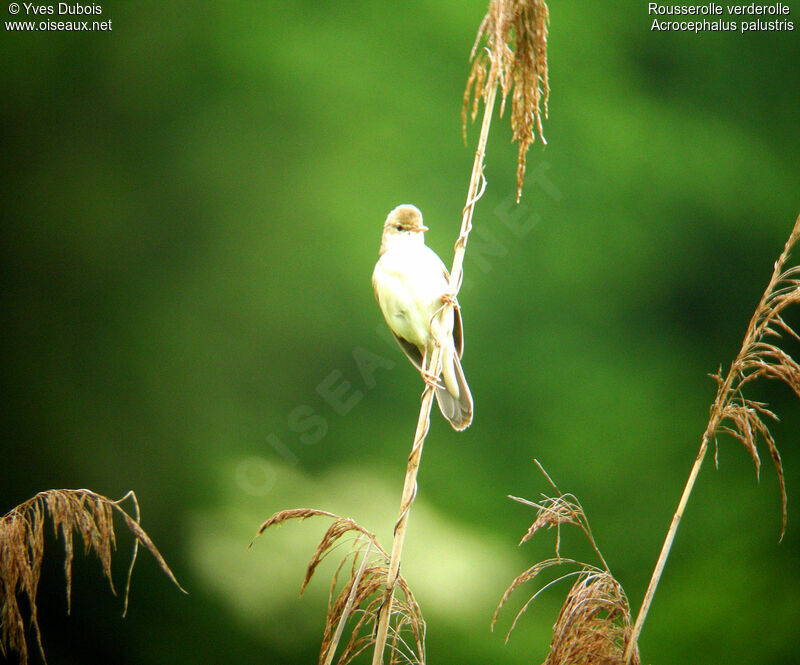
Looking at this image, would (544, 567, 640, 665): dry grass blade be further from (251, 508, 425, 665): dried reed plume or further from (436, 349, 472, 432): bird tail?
(436, 349, 472, 432): bird tail

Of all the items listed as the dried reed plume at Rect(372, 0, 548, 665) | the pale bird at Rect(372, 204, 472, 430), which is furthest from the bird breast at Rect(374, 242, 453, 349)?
the dried reed plume at Rect(372, 0, 548, 665)

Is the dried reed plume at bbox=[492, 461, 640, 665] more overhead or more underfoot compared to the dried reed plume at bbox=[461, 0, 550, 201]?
more underfoot

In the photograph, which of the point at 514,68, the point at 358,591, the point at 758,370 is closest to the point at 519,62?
the point at 514,68

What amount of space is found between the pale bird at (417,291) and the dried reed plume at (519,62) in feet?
3.50

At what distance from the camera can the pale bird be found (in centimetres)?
234

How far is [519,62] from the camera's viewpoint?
124cm

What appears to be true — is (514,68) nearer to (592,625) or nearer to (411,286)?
(592,625)

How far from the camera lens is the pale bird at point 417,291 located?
2340mm

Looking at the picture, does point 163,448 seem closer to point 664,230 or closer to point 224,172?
point 224,172

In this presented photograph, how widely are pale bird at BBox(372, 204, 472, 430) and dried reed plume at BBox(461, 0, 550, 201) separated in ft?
3.50

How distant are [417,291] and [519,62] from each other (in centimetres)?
122

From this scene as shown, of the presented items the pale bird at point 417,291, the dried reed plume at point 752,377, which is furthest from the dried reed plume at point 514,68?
the pale bird at point 417,291

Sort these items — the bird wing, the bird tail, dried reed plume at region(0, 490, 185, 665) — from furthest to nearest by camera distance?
the bird wing → the bird tail → dried reed plume at region(0, 490, 185, 665)

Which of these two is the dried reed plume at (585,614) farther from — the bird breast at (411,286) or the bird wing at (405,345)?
the bird wing at (405,345)
